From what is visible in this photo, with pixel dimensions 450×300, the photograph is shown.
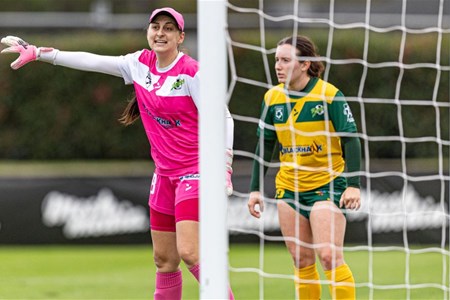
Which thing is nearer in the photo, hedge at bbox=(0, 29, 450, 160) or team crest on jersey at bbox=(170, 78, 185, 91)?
team crest on jersey at bbox=(170, 78, 185, 91)

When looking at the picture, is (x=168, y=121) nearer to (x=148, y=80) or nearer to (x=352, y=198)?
(x=148, y=80)

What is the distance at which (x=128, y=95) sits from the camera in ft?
52.1

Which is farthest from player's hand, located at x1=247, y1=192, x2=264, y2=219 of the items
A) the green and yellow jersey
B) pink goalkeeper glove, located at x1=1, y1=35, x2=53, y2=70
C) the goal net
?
the goal net

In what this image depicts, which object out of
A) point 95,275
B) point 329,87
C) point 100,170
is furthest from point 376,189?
point 329,87

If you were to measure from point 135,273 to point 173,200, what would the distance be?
4.50 metres

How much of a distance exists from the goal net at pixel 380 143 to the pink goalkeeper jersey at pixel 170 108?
298cm

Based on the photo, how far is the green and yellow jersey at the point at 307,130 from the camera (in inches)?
245

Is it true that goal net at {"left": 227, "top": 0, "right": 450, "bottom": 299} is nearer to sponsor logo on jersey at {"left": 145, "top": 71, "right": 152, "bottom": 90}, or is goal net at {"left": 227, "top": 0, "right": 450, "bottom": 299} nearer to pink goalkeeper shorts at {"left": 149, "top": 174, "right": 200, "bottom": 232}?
pink goalkeeper shorts at {"left": 149, "top": 174, "right": 200, "bottom": 232}

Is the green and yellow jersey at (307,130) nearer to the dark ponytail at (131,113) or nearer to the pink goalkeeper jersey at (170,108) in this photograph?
the pink goalkeeper jersey at (170,108)

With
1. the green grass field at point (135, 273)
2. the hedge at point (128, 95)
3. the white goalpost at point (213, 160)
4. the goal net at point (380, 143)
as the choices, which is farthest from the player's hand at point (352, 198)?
the hedge at point (128, 95)

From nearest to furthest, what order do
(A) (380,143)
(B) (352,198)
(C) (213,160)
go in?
(C) (213,160)
(B) (352,198)
(A) (380,143)

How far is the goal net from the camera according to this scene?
1062cm

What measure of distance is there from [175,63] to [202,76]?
1.05 m

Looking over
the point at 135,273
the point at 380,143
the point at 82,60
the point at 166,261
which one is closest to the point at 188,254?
the point at 166,261
